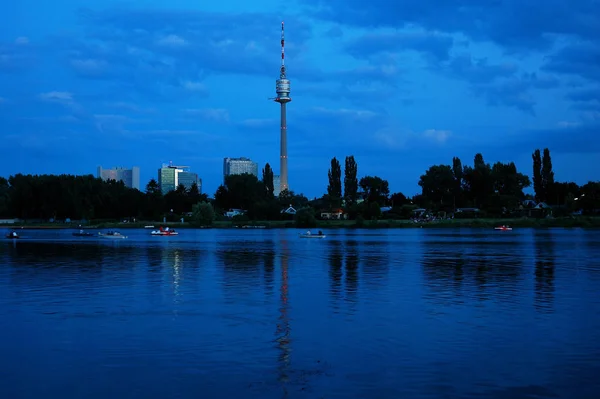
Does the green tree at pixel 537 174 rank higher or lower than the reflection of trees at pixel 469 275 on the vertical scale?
higher

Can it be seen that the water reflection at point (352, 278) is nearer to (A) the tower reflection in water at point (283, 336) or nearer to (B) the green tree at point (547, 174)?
(A) the tower reflection in water at point (283, 336)

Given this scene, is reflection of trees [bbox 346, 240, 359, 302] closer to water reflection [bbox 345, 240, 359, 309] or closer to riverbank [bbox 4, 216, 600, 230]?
water reflection [bbox 345, 240, 359, 309]

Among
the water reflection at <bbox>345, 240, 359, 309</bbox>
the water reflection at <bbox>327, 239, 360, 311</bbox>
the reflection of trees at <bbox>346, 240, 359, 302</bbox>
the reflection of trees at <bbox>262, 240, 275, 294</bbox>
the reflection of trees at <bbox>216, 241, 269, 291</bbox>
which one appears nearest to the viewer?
the water reflection at <bbox>327, 239, 360, 311</bbox>

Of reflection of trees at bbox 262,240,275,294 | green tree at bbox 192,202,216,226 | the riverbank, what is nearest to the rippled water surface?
reflection of trees at bbox 262,240,275,294

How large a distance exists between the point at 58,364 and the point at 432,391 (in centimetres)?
979

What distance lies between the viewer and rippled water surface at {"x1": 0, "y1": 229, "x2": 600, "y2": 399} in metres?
15.6

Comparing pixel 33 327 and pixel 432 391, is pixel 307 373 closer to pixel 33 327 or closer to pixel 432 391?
pixel 432 391

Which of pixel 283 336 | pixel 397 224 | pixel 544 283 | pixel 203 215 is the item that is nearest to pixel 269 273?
pixel 544 283

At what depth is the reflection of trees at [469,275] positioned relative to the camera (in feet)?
108

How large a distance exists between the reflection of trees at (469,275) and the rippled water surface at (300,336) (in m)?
0.19

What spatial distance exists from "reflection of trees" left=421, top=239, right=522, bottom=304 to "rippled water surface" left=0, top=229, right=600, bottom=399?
193 millimetres

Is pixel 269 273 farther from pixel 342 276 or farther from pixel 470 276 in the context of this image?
pixel 470 276

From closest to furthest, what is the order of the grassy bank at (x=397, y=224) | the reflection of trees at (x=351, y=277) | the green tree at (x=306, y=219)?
the reflection of trees at (x=351, y=277) < the grassy bank at (x=397, y=224) < the green tree at (x=306, y=219)

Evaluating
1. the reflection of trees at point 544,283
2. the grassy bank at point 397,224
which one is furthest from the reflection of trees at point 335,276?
the grassy bank at point 397,224
